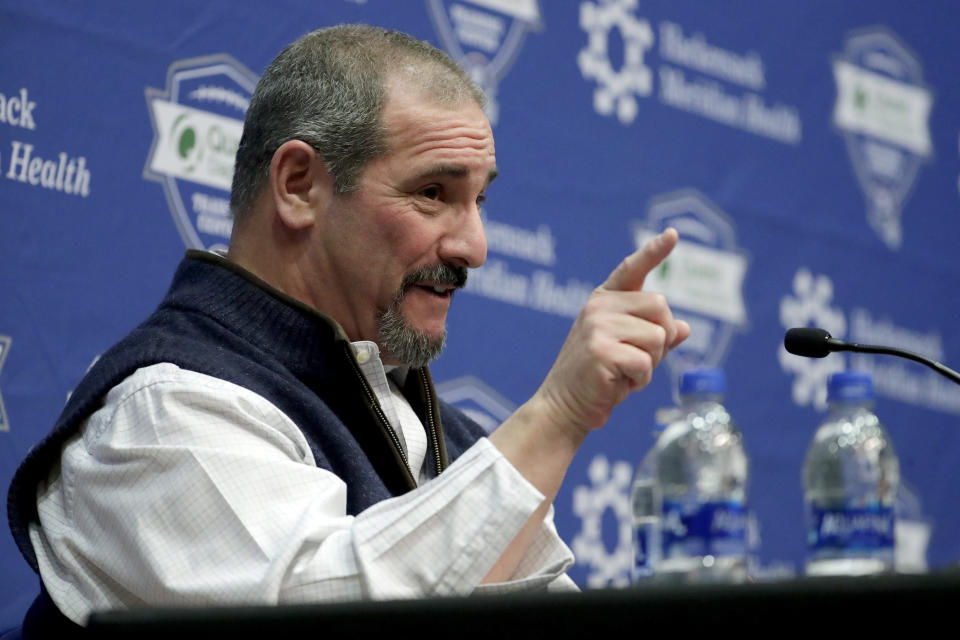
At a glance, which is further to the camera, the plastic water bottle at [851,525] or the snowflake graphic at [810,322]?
the snowflake graphic at [810,322]

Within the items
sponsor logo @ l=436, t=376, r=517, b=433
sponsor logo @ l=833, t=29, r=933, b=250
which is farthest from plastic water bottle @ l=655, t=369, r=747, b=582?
sponsor logo @ l=833, t=29, r=933, b=250

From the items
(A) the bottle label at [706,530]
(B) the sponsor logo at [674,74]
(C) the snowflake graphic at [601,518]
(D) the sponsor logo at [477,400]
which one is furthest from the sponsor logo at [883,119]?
(A) the bottle label at [706,530]

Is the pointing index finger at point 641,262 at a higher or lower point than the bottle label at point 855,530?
higher

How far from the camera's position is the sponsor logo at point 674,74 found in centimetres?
311

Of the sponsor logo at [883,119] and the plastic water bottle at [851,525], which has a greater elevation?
the sponsor logo at [883,119]

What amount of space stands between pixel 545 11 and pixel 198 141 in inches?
40.0

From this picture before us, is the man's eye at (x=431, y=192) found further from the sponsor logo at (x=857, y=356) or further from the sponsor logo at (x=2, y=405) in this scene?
the sponsor logo at (x=857, y=356)

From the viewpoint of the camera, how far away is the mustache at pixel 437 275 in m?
1.97

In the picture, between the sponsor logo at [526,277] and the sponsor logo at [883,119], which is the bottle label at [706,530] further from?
the sponsor logo at [883,119]

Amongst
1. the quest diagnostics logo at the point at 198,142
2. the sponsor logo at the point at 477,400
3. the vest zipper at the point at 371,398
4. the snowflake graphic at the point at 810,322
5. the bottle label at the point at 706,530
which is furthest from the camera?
the snowflake graphic at the point at 810,322

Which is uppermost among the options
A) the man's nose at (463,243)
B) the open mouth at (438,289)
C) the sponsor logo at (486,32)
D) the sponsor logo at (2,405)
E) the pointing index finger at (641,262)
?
the sponsor logo at (486,32)

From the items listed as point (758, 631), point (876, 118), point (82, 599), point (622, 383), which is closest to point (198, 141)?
point (82, 599)

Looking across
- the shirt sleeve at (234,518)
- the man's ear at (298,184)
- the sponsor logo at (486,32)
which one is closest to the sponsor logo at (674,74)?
the sponsor logo at (486,32)

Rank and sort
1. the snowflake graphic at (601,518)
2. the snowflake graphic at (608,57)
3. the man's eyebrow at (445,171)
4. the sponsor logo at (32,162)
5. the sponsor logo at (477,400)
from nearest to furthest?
the man's eyebrow at (445,171) < the sponsor logo at (32,162) < the sponsor logo at (477,400) < the snowflake graphic at (601,518) < the snowflake graphic at (608,57)
